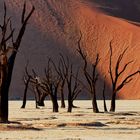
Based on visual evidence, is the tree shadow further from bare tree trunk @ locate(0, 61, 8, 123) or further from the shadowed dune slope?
bare tree trunk @ locate(0, 61, 8, 123)

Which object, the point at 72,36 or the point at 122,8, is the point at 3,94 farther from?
the point at 122,8

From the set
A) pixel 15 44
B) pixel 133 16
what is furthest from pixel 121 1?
pixel 15 44

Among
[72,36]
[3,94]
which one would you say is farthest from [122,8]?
[3,94]

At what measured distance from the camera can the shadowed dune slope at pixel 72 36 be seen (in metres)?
117

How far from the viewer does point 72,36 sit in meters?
131

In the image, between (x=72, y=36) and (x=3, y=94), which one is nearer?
(x=3, y=94)

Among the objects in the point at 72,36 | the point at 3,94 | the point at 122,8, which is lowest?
the point at 3,94

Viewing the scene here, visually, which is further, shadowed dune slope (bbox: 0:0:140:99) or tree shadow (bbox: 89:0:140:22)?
tree shadow (bbox: 89:0:140:22)

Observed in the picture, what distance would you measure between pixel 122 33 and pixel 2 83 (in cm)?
11254

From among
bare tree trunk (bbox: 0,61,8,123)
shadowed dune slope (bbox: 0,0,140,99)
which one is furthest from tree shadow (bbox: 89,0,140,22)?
bare tree trunk (bbox: 0,61,8,123)

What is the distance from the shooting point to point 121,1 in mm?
169250

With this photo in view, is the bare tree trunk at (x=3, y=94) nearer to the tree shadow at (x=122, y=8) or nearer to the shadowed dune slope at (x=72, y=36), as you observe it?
the shadowed dune slope at (x=72, y=36)

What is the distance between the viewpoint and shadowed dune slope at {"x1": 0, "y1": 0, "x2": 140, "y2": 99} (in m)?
117

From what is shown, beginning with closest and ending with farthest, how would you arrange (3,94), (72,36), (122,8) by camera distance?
(3,94) → (72,36) → (122,8)
